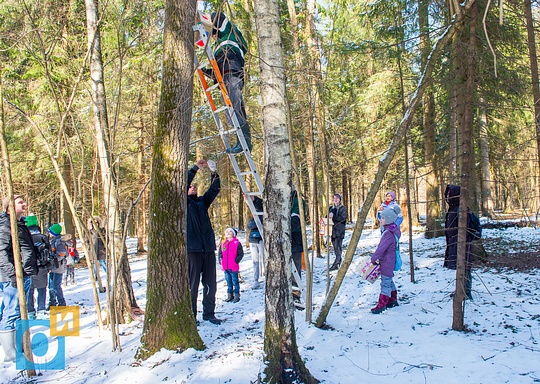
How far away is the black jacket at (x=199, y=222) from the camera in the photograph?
18.0ft

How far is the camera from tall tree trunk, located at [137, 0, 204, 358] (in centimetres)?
420

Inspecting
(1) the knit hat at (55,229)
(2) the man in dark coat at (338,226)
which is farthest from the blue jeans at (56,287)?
(2) the man in dark coat at (338,226)

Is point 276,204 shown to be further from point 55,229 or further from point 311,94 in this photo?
point 55,229

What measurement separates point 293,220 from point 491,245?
22.6ft

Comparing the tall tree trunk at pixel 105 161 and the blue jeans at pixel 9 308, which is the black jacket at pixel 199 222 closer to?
the tall tree trunk at pixel 105 161

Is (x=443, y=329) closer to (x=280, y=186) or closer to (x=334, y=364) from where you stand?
(x=334, y=364)

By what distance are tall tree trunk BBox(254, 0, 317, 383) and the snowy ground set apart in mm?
365

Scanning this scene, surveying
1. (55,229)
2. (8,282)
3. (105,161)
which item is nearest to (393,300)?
(105,161)

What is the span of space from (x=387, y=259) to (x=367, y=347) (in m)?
1.89

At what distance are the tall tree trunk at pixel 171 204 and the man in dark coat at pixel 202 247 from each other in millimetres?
1015

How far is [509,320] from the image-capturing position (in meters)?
4.93

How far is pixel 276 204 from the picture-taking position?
11.4ft

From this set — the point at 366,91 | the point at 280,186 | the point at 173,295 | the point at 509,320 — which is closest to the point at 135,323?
the point at 173,295

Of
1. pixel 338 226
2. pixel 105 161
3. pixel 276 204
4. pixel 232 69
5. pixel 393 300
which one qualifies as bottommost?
pixel 393 300
